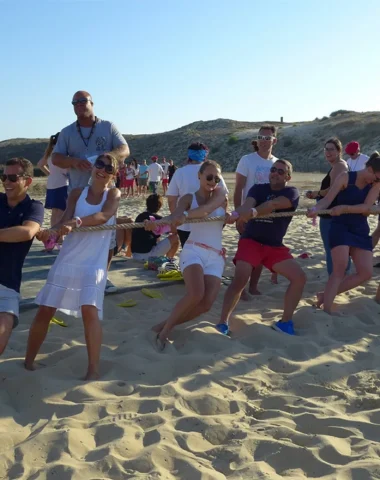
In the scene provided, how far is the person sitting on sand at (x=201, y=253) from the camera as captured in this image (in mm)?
5227

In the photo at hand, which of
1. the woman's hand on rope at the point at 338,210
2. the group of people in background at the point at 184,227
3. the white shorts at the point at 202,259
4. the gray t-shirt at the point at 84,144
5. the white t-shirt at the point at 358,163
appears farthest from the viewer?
the white t-shirt at the point at 358,163

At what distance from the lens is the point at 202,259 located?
5.39 m

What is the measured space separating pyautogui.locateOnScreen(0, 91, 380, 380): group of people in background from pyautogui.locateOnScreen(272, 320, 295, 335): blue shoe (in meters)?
0.01

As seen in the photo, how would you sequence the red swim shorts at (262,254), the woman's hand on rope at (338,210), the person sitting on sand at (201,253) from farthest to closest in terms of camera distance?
the woman's hand on rope at (338,210)
the red swim shorts at (262,254)
the person sitting on sand at (201,253)

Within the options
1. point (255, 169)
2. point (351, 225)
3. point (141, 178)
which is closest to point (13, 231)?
point (255, 169)

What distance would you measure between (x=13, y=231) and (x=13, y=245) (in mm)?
161

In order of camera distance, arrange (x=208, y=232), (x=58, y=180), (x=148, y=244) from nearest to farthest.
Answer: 1. (x=208, y=232)
2. (x=58, y=180)
3. (x=148, y=244)

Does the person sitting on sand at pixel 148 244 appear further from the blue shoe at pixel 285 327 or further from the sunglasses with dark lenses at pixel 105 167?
the sunglasses with dark lenses at pixel 105 167

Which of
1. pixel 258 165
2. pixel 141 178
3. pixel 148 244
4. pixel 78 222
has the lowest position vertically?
pixel 141 178

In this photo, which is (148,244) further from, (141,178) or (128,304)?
(141,178)

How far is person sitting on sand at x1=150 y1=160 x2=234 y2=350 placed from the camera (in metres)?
5.23

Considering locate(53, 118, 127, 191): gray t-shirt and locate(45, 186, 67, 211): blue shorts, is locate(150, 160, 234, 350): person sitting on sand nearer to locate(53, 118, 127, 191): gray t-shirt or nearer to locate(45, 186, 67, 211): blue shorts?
locate(53, 118, 127, 191): gray t-shirt

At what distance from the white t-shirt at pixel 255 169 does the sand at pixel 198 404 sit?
1554 millimetres

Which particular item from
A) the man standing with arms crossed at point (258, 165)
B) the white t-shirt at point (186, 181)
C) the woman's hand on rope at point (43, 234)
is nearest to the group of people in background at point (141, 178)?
the man standing with arms crossed at point (258, 165)
